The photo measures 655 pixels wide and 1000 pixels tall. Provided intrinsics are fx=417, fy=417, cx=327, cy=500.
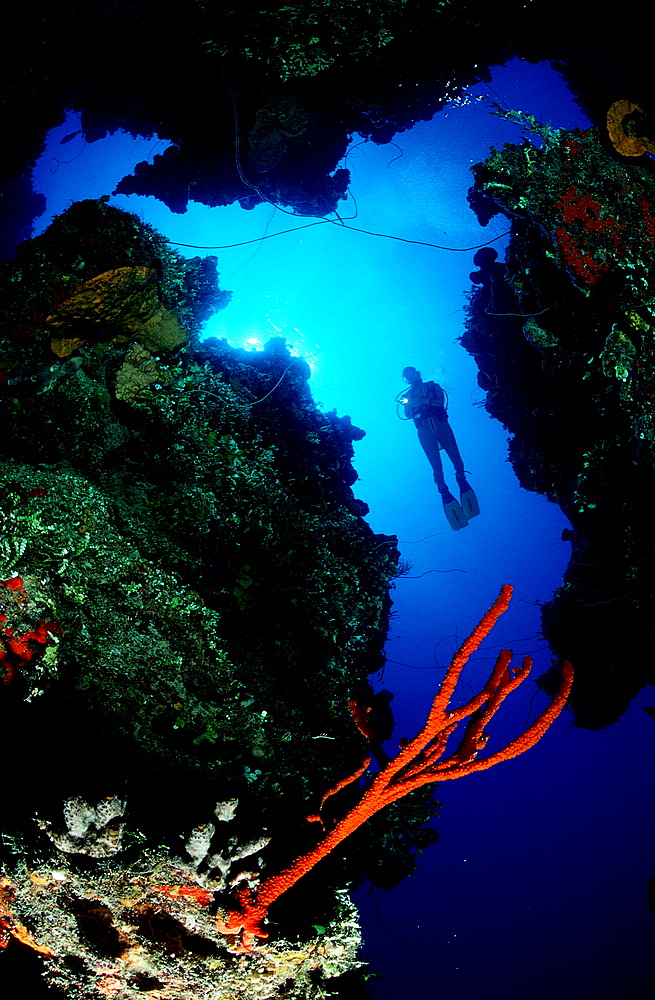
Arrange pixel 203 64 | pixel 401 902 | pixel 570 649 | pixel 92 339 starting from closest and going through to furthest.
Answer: pixel 92 339 → pixel 203 64 → pixel 570 649 → pixel 401 902

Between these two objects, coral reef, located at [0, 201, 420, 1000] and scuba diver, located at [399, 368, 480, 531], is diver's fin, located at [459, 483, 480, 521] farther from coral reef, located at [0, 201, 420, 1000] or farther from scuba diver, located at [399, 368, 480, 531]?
coral reef, located at [0, 201, 420, 1000]

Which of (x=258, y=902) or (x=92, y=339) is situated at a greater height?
(x=92, y=339)

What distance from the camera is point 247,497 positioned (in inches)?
173

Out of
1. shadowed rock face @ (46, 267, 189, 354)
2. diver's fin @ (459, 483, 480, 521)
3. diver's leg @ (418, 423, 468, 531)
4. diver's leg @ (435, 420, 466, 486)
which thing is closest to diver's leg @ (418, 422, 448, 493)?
diver's leg @ (418, 423, 468, 531)

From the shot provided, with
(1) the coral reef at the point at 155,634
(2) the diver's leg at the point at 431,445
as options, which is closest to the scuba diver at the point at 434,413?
(2) the diver's leg at the point at 431,445

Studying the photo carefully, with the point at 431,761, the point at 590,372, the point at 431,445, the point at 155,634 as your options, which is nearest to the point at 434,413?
the point at 431,445

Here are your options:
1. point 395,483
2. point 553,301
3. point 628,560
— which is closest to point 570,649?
point 628,560

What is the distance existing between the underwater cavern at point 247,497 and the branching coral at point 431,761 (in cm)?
A: 2

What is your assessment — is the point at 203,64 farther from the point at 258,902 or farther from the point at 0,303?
the point at 258,902

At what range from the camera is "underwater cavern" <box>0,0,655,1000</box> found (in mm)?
2074

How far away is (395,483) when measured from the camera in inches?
2500

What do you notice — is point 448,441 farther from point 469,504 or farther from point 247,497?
point 247,497

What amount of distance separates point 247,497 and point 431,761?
2.96 meters

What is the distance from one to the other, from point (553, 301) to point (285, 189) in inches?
236
